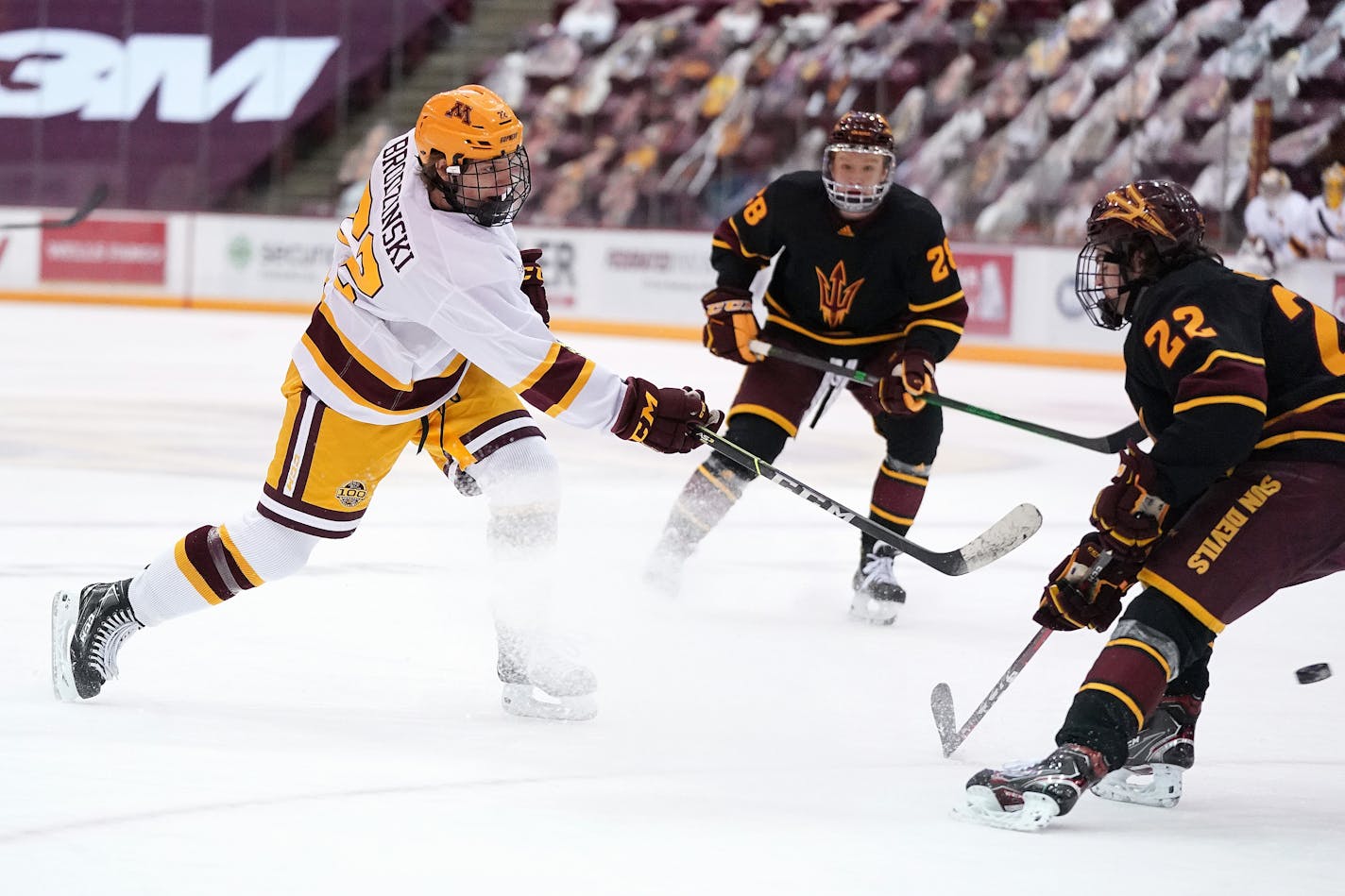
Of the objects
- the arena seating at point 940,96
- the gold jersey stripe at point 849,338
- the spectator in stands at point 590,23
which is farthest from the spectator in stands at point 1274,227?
the gold jersey stripe at point 849,338

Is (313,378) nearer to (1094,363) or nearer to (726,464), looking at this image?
(726,464)

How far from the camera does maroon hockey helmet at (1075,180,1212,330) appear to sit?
8.38 feet

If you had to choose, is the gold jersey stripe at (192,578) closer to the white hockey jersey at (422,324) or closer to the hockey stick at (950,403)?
the white hockey jersey at (422,324)

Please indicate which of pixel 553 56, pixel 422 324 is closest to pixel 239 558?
pixel 422 324

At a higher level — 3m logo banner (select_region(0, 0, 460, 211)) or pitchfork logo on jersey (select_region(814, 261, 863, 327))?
pitchfork logo on jersey (select_region(814, 261, 863, 327))

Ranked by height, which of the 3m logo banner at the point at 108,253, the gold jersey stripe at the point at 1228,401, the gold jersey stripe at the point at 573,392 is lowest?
the 3m logo banner at the point at 108,253

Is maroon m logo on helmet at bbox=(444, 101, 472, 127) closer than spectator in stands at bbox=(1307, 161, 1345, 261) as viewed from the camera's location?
Yes

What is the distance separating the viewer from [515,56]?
12984 mm

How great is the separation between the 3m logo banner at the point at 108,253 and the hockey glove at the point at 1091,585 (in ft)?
33.5

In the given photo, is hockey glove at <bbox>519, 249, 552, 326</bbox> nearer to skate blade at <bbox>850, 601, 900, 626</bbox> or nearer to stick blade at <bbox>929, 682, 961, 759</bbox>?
stick blade at <bbox>929, 682, 961, 759</bbox>

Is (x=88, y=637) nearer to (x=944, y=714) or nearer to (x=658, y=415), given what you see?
(x=658, y=415)

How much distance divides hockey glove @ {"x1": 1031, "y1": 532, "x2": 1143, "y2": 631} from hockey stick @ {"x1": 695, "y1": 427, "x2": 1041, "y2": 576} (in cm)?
60

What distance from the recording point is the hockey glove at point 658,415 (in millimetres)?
2865

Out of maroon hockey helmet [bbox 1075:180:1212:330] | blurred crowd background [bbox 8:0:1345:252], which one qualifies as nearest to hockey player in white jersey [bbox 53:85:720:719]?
maroon hockey helmet [bbox 1075:180:1212:330]
